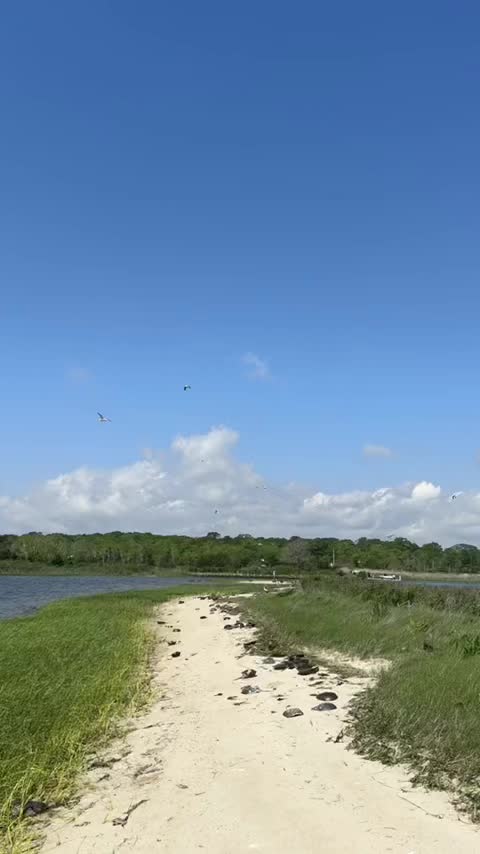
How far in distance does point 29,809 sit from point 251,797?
2807 millimetres

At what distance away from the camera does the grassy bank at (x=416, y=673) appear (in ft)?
28.9

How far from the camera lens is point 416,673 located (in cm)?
1303

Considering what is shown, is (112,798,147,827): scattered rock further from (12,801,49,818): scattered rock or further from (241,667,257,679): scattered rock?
(241,667,257,679): scattered rock

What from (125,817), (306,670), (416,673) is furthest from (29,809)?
(306,670)

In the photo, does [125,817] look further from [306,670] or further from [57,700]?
[306,670]

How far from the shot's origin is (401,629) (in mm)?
19781

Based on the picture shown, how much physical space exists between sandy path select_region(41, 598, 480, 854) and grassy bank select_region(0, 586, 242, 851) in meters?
0.59

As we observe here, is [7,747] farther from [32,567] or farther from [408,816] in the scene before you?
[32,567]

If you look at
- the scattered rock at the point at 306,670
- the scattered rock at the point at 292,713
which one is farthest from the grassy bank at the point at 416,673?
the scattered rock at the point at 306,670

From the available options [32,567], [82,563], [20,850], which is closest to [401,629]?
[20,850]

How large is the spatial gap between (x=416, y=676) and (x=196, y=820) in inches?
248

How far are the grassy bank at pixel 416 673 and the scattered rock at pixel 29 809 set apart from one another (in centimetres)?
447

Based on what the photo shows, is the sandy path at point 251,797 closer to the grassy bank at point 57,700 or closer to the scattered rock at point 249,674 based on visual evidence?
the grassy bank at point 57,700

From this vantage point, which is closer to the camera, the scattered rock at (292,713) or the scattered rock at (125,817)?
the scattered rock at (125,817)
